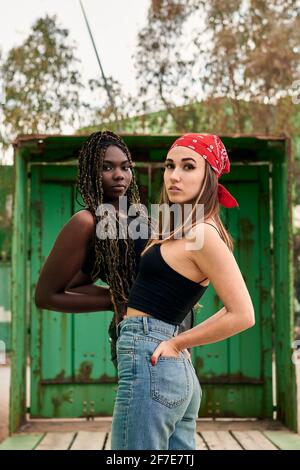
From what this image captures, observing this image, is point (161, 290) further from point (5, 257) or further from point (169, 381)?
point (5, 257)

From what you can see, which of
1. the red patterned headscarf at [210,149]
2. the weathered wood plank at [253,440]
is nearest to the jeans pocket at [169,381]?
the red patterned headscarf at [210,149]

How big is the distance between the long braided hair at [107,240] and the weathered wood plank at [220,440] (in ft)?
9.84

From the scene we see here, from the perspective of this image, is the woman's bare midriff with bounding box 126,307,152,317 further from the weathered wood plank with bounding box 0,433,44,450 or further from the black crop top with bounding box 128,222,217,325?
the weathered wood plank with bounding box 0,433,44,450

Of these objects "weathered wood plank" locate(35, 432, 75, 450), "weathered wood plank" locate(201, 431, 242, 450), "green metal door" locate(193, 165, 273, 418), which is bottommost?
"weathered wood plank" locate(35, 432, 75, 450)

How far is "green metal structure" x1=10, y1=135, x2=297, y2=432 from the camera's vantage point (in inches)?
253

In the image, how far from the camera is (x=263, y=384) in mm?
6512

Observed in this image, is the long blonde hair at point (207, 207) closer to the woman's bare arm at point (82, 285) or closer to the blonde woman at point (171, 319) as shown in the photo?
the blonde woman at point (171, 319)

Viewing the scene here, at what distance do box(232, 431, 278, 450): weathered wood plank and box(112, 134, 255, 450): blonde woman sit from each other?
134 inches

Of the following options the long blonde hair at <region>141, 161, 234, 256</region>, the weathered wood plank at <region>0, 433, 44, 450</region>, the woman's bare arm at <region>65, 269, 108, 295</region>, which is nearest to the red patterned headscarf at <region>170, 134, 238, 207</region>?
the long blonde hair at <region>141, 161, 234, 256</region>

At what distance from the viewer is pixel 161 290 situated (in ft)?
7.16

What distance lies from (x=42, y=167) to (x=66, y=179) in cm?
23

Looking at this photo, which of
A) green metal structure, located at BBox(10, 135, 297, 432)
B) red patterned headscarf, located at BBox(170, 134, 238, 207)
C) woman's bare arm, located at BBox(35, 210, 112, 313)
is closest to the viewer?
red patterned headscarf, located at BBox(170, 134, 238, 207)
